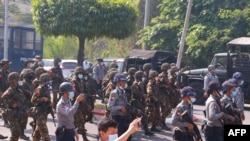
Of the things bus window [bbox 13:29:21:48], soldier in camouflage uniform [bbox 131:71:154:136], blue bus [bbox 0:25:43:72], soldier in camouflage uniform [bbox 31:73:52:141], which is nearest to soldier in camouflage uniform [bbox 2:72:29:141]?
soldier in camouflage uniform [bbox 31:73:52:141]

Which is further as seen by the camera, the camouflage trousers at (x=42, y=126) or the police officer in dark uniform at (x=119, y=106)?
the camouflage trousers at (x=42, y=126)

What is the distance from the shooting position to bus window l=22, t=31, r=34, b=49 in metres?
32.8

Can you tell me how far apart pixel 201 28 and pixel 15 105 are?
58.9 ft

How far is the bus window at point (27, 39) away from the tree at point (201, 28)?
19.5 feet

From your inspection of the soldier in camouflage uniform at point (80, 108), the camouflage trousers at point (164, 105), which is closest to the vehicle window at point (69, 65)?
the camouflage trousers at point (164, 105)

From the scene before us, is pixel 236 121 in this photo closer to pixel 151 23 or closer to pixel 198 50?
pixel 198 50

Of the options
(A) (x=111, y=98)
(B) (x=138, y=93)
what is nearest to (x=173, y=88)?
(B) (x=138, y=93)

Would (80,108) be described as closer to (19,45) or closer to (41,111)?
(41,111)

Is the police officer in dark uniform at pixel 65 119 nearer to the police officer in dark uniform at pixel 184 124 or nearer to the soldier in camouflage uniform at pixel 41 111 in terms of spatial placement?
the police officer in dark uniform at pixel 184 124

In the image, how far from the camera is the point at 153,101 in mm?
15414

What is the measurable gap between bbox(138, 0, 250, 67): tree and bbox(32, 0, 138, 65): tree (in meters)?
9.53

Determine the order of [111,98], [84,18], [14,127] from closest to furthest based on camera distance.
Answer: [111,98] → [14,127] → [84,18]

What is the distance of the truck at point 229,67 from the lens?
2194 centimetres

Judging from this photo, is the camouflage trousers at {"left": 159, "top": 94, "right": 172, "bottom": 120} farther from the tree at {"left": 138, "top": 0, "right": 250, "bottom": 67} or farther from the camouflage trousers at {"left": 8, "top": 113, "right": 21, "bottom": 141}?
the tree at {"left": 138, "top": 0, "right": 250, "bottom": 67}
